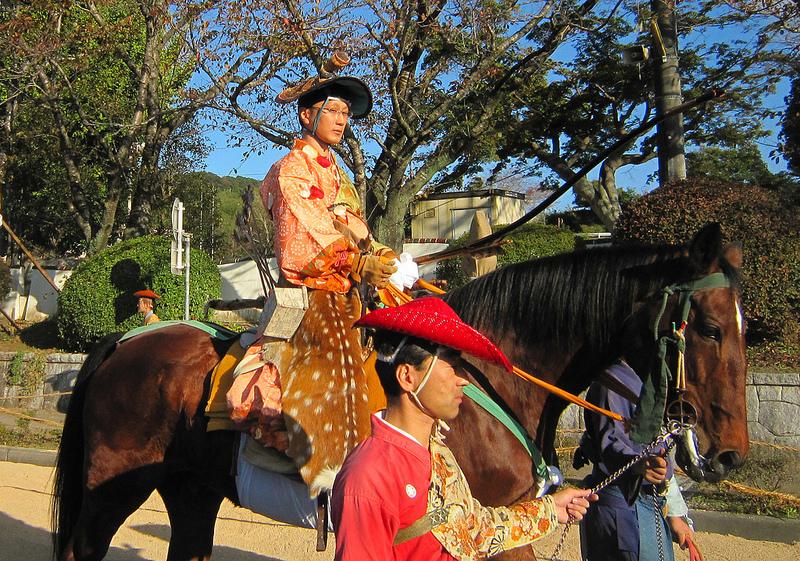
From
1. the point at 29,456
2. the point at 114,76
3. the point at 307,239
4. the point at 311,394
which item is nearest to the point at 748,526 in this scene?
the point at 311,394

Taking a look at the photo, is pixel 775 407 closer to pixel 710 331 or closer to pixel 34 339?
pixel 710 331

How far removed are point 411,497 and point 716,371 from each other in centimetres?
161

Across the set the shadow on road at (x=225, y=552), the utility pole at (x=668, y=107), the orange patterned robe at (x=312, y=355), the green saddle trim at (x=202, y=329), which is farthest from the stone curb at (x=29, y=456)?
the utility pole at (x=668, y=107)

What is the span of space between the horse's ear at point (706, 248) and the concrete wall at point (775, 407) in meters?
5.45

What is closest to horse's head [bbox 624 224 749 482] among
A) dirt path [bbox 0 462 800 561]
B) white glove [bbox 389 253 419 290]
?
white glove [bbox 389 253 419 290]

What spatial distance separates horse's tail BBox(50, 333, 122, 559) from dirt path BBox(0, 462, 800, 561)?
55.2 inches

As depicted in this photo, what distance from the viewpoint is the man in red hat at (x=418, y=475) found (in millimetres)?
1825

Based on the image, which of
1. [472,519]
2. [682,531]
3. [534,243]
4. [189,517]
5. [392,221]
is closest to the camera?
[472,519]

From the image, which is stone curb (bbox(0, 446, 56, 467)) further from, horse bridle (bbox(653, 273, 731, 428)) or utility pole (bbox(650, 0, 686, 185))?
utility pole (bbox(650, 0, 686, 185))

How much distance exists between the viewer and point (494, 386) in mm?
3268

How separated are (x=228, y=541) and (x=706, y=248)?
4.55 m

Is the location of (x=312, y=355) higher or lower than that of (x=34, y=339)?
higher

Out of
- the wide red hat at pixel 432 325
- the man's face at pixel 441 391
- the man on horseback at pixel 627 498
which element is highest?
the wide red hat at pixel 432 325

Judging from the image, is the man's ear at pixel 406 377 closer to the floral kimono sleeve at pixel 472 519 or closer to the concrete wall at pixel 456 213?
the floral kimono sleeve at pixel 472 519
